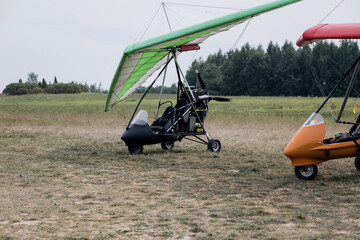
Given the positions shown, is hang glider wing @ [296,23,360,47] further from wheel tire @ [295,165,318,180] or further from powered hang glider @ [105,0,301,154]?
powered hang glider @ [105,0,301,154]

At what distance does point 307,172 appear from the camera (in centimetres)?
766

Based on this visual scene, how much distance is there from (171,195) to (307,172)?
2.55m

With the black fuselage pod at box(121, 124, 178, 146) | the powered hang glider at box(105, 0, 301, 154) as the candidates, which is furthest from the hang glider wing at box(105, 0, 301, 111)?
the black fuselage pod at box(121, 124, 178, 146)

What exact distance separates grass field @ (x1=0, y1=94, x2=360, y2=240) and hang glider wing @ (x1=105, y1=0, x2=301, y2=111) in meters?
1.78

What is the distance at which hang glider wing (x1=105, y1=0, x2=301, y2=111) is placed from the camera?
834cm

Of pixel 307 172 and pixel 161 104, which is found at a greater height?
pixel 161 104

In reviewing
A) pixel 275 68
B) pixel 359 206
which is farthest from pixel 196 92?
pixel 275 68

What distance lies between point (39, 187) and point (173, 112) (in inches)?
191

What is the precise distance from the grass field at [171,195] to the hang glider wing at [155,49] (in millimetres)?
1776

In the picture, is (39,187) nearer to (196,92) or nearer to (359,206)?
(359,206)

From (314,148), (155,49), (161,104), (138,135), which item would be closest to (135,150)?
(138,135)

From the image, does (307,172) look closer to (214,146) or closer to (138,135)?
(214,146)

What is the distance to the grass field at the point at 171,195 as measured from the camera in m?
4.74

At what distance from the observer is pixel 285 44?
80750 mm
